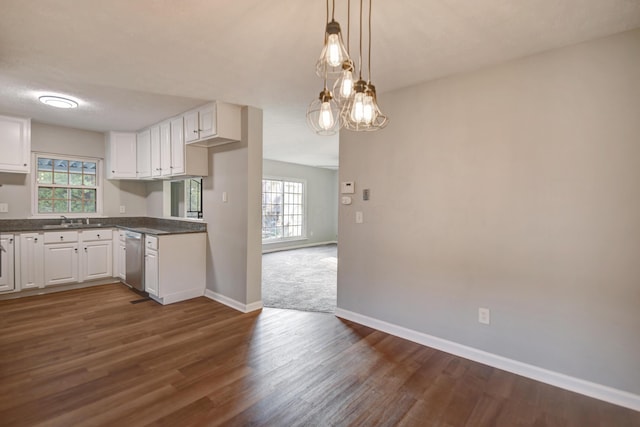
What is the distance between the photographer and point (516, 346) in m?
2.36

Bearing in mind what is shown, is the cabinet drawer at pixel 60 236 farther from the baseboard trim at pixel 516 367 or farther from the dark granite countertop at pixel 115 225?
the baseboard trim at pixel 516 367

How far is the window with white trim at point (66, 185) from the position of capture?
14.8 ft

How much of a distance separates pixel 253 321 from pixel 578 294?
2749mm

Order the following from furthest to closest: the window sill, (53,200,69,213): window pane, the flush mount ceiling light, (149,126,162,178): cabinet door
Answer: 1. the window sill
2. (53,200,69,213): window pane
3. (149,126,162,178): cabinet door
4. the flush mount ceiling light

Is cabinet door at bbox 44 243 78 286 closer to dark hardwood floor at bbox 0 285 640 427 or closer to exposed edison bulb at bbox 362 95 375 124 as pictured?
dark hardwood floor at bbox 0 285 640 427

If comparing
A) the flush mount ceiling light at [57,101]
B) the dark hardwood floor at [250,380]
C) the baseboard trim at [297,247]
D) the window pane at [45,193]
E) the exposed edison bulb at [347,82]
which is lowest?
the dark hardwood floor at [250,380]

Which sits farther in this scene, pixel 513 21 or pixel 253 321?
pixel 253 321

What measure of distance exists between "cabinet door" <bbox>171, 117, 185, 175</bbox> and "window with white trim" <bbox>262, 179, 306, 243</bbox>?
11.8 ft

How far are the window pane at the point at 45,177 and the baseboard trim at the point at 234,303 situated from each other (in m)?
2.96

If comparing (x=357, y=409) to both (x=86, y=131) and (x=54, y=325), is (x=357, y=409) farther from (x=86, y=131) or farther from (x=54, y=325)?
(x=86, y=131)

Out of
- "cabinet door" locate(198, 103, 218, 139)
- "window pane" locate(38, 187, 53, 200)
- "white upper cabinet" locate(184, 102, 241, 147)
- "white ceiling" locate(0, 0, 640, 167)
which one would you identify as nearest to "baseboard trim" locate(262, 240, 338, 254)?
"window pane" locate(38, 187, 53, 200)

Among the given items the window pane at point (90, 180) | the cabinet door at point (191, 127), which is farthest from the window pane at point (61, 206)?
the cabinet door at point (191, 127)

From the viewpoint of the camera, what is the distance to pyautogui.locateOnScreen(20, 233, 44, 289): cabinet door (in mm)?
3928

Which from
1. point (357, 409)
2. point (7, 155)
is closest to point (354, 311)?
point (357, 409)
